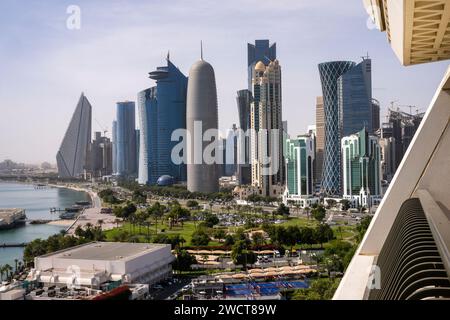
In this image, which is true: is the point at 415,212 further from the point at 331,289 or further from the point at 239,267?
the point at 239,267

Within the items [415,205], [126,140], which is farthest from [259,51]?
[415,205]

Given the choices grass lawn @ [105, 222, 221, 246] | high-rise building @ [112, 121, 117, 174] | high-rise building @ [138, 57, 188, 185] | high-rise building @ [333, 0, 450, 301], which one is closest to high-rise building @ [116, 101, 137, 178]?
high-rise building @ [112, 121, 117, 174]

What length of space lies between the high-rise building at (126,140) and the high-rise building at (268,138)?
12746mm

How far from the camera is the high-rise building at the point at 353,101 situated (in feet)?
60.5

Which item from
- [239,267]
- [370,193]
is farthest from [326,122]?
[239,267]

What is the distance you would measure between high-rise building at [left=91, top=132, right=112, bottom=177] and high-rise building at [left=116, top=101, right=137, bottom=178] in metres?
2.66

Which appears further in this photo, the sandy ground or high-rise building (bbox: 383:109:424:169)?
high-rise building (bbox: 383:109:424:169)

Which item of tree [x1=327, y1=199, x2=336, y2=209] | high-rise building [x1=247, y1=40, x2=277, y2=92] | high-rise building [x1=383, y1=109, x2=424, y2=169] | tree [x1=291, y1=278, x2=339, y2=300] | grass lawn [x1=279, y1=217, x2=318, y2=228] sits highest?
high-rise building [x1=247, y1=40, x2=277, y2=92]

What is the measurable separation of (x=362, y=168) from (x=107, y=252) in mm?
10463

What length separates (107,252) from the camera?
6.67 metres

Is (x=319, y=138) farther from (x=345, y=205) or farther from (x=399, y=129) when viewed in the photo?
(x=345, y=205)

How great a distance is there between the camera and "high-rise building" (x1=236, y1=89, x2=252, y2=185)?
20.3 meters

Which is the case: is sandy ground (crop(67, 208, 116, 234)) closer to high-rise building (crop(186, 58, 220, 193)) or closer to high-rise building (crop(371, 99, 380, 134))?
high-rise building (crop(186, 58, 220, 193))

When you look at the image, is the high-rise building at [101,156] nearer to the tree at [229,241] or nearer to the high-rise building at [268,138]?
the high-rise building at [268,138]
